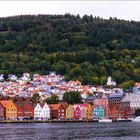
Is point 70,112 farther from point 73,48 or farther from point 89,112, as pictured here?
point 73,48

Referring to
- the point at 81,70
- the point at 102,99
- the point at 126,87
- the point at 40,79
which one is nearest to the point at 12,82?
the point at 40,79

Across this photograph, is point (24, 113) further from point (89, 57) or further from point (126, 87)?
point (89, 57)

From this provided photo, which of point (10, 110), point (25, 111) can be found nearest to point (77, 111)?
point (25, 111)

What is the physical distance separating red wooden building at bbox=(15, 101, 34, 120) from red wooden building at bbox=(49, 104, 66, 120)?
2.77 metres

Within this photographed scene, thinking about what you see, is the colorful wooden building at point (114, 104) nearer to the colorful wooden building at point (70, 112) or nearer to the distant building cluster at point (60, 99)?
the distant building cluster at point (60, 99)

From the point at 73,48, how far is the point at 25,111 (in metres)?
47.3

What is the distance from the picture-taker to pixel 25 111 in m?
86.6

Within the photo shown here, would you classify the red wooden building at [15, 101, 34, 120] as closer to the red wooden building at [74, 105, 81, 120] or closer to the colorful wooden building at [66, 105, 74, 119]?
the colorful wooden building at [66, 105, 74, 119]

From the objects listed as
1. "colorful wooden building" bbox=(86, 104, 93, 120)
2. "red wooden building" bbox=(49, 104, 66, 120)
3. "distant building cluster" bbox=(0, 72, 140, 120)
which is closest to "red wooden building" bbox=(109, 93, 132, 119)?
"distant building cluster" bbox=(0, 72, 140, 120)

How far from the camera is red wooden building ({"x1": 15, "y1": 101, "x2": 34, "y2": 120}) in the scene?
3381 inches

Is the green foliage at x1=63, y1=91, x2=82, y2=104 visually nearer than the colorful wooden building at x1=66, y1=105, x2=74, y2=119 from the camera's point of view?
No

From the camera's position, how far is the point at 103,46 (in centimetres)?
13475

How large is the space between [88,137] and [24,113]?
39305 millimetres

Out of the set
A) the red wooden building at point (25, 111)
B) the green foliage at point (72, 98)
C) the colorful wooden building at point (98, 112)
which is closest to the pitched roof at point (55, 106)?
the red wooden building at point (25, 111)
